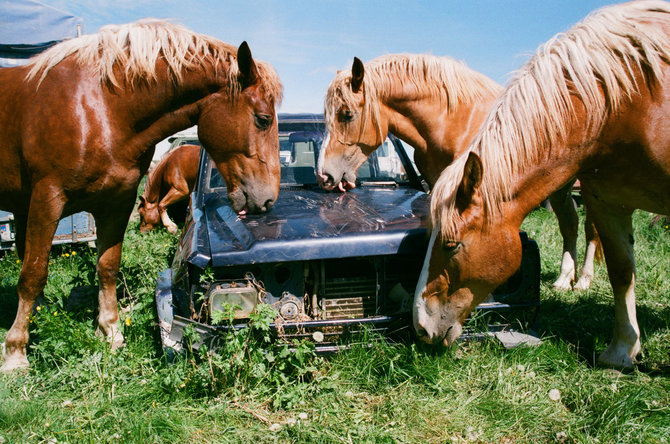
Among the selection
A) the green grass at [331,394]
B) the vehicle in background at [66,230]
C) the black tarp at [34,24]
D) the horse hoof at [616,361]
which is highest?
the black tarp at [34,24]

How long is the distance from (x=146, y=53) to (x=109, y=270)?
146 centimetres

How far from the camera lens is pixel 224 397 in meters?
2.22

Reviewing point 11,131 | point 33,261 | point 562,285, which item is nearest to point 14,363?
point 33,261

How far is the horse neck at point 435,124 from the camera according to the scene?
3838 millimetres

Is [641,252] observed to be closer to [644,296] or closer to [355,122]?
[644,296]

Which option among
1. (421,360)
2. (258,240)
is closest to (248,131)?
(258,240)

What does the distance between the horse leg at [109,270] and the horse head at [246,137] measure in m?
0.83

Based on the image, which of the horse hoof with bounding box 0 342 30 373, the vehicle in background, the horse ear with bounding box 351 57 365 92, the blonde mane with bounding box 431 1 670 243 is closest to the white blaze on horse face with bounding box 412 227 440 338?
the blonde mane with bounding box 431 1 670 243

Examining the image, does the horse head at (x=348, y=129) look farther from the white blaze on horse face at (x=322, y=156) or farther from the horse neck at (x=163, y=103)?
the horse neck at (x=163, y=103)

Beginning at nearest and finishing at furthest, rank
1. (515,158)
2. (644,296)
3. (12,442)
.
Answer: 1. (12,442)
2. (515,158)
3. (644,296)

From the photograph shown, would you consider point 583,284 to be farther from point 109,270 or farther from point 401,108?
point 109,270

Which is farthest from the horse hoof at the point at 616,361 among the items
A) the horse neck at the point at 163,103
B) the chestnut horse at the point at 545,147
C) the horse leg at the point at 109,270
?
the horse leg at the point at 109,270

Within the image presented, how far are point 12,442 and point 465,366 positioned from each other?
220cm

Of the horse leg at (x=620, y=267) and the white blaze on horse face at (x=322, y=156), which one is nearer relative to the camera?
the horse leg at (x=620, y=267)
